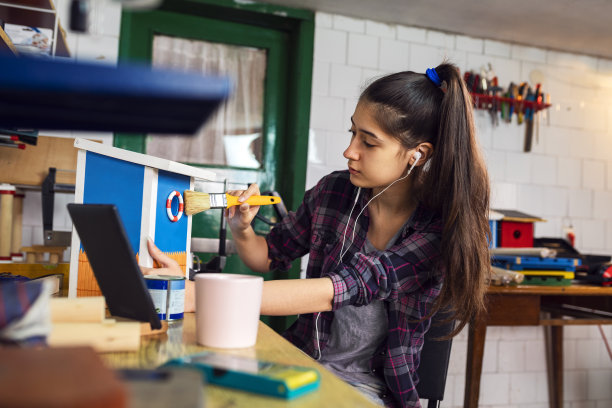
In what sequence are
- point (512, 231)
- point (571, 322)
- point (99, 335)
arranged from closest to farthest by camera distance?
point (99, 335) → point (571, 322) → point (512, 231)

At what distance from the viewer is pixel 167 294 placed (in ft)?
2.99

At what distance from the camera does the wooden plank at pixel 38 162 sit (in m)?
2.29

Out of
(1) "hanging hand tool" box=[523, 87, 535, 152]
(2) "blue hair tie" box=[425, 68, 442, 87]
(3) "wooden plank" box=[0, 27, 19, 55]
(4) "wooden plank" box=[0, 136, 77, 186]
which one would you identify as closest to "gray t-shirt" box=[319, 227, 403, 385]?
(2) "blue hair tie" box=[425, 68, 442, 87]

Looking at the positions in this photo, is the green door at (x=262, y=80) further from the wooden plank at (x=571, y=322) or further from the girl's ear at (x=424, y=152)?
the girl's ear at (x=424, y=152)

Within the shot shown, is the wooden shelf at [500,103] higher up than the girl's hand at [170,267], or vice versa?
the wooden shelf at [500,103]

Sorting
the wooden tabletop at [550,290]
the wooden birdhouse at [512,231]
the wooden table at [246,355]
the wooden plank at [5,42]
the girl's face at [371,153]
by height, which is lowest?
the wooden tabletop at [550,290]

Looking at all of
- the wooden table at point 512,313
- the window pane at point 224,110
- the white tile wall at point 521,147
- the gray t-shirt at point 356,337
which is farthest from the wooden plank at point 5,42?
the wooden table at point 512,313

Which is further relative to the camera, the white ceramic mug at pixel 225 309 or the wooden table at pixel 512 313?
the wooden table at pixel 512 313

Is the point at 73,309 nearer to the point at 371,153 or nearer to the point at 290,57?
the point at 371,153

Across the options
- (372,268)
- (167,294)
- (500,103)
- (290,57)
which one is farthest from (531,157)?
(167,294)

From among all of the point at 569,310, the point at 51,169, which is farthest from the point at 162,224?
the point at 569,310

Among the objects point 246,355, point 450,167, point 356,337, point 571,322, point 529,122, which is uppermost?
point 529,122

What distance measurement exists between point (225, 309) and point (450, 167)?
0.83m

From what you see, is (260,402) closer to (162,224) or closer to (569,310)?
(162,224)
